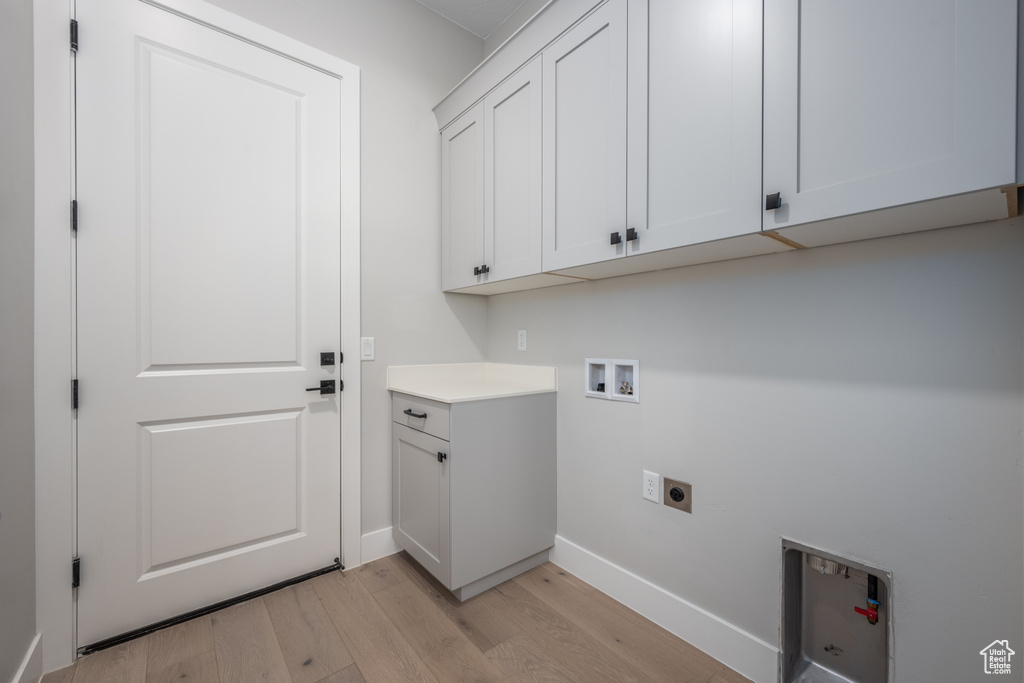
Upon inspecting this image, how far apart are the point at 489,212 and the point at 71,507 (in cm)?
189

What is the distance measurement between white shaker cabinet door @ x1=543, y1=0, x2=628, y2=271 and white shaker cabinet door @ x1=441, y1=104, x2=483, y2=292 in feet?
1.56

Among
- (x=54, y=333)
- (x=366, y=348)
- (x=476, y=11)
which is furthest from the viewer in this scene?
(x=476, y=11)

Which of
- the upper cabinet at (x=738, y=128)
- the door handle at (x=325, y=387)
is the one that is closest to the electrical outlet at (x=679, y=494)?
the upper cabinet at (x=738, y=128)

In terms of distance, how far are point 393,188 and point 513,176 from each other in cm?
70

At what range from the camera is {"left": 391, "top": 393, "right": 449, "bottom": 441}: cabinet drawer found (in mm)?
1722

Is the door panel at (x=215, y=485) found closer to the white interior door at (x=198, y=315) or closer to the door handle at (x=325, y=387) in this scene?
the white interior door at (x=198, y=315)

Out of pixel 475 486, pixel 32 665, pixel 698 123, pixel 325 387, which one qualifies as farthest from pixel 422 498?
pixel 698 123

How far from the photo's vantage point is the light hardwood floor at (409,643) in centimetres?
136

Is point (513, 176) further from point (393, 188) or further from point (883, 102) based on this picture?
point (883, 102)

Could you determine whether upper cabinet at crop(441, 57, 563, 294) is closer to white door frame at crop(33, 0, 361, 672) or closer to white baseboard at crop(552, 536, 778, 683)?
white baseboard at crop(552, 536, 778, 683)

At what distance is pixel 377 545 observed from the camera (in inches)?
82.0

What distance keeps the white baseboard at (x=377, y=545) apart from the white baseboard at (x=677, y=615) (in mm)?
832

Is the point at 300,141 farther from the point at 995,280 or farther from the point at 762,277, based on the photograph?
the point at 995,280

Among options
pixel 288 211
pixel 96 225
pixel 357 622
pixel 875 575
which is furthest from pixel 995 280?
pixel 96 225
